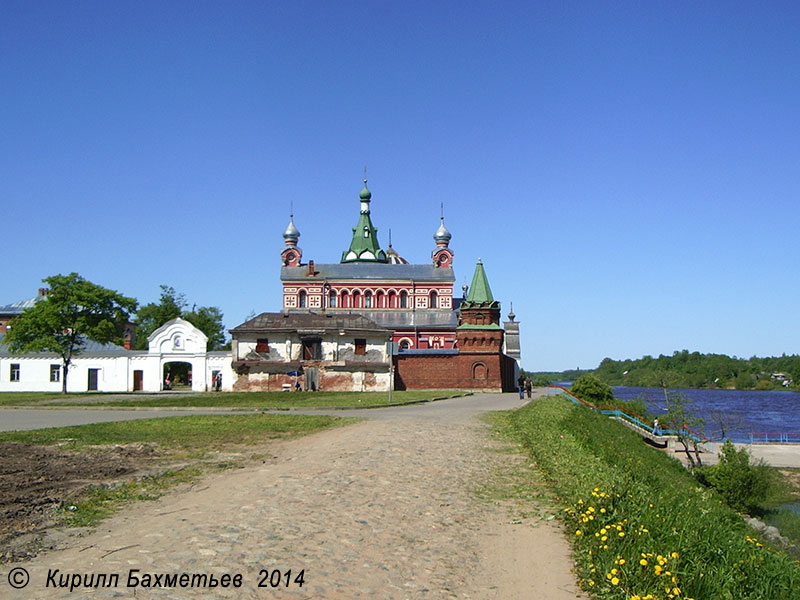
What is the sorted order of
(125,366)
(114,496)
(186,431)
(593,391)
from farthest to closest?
1. (125,366)
2. (593,391)
3. (186,431)
4. (114,496)

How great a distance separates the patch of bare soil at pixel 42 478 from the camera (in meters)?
7.76

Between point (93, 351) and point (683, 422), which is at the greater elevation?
point (93, 351)

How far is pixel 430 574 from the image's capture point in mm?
7207

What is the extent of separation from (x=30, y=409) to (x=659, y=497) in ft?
96.1

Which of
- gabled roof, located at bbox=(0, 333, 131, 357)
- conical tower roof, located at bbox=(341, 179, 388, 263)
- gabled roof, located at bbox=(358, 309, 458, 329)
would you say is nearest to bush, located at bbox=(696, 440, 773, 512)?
gabled roof, located at bbox=(0, 333, 131, 357)

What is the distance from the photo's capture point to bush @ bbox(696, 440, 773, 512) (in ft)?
77.7

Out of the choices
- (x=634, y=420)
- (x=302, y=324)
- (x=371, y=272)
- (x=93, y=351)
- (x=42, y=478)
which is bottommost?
(x=634, y=420)

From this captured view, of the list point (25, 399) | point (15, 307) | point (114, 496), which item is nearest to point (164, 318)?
point (15, 307)

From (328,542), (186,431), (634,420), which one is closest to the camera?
(328,542)

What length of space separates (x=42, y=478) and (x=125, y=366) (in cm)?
4444

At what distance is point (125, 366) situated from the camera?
53.1 metres

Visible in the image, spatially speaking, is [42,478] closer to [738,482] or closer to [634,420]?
[738,482]

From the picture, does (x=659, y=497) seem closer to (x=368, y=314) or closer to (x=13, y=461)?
(x=13, y=461)

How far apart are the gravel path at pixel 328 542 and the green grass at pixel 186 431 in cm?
493
